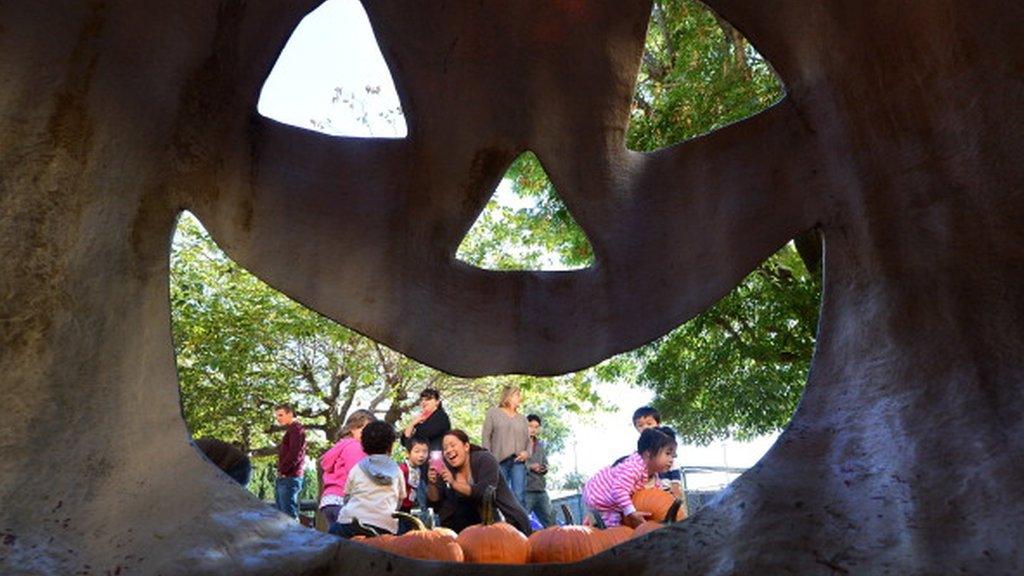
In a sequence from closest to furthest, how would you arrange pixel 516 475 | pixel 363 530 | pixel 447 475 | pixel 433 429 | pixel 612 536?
pixel 612 536
pixel 363 530
pixel 447 475
pixel 433 429
pixel 516 475

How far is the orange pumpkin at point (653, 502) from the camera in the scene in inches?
220

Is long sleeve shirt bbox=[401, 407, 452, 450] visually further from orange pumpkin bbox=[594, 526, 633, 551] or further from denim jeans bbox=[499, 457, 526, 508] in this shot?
orange pumpkin bbox=[594, 526, 633, 551]

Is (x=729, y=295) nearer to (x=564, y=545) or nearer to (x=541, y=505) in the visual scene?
(x=541, y=505)

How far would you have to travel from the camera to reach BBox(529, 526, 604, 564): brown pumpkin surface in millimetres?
4414

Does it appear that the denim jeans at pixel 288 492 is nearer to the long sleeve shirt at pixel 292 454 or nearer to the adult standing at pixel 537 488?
the long sleeve shirt at pixel 292 454

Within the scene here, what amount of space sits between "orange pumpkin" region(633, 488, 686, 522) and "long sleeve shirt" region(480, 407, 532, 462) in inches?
79.5

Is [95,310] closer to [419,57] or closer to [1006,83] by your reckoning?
[419,57]

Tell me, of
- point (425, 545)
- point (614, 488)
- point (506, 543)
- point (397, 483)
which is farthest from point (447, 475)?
point (425, 545)

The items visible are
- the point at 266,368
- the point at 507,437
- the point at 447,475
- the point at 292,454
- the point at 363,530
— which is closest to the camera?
the point at 363,530

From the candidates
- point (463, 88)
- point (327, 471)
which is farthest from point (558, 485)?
point (463, 88)

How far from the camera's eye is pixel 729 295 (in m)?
9.63

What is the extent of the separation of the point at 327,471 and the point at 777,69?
466 centimetres

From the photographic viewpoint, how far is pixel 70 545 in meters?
2.40

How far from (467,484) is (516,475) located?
2.03 meters
